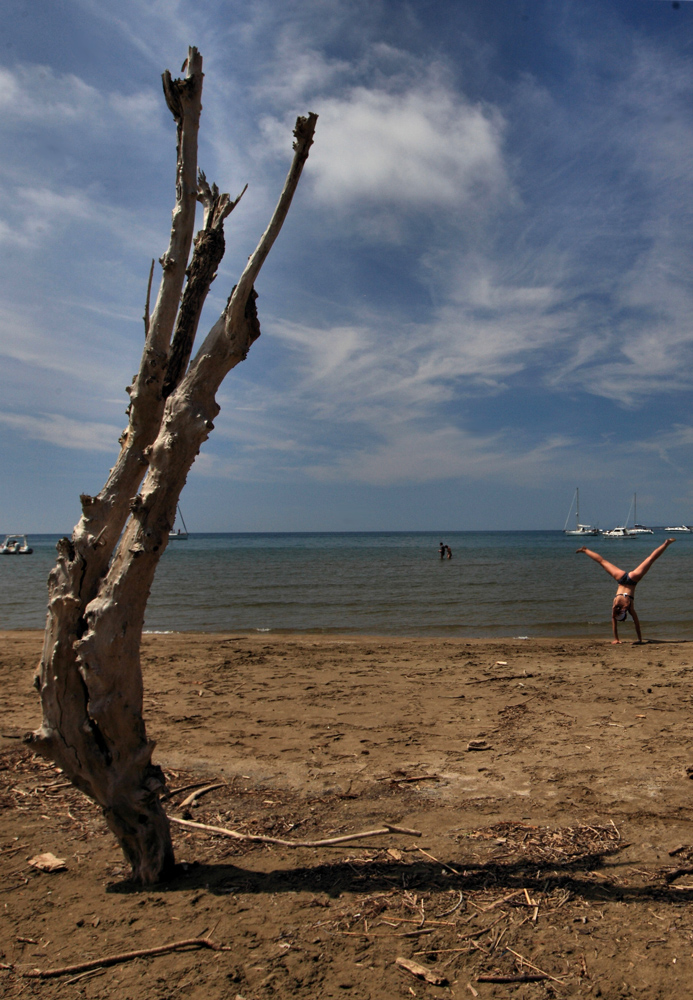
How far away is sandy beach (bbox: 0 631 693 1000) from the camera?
101 inches

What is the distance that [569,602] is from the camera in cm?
2044

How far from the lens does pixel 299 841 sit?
373 centimetres

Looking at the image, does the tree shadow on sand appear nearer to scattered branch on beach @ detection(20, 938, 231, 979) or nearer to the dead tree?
the dead tree

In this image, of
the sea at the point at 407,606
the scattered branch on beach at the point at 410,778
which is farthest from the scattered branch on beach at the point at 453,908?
the sea at the point at 407,606

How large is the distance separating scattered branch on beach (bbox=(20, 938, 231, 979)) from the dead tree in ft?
1.79

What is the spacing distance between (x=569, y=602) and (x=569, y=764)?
16.5 metres

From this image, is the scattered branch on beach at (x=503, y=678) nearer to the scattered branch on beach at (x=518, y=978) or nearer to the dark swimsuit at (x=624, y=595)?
the dark swimsuit at (x=624, y=595)

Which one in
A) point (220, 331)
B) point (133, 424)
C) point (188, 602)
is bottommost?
point (188, 602)

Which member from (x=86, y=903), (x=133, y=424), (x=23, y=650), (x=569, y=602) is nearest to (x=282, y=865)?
(x=86, y=903)

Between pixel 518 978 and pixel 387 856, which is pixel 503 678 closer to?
pixel 387 856

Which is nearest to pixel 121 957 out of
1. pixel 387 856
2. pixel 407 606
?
pixel 387 856

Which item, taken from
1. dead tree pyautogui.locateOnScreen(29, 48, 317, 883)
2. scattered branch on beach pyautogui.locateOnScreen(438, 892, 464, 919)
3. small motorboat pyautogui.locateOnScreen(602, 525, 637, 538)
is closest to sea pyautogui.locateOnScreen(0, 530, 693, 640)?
scattered branch on beach pyautogui.locateOnScreen(438, 892, 464, 919)

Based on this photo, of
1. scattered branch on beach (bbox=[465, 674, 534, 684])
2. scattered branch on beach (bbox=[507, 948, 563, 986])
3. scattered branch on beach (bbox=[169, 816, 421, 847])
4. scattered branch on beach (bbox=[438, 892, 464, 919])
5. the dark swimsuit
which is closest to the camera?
scattered branch on beach (bbox=[507, 948, 563, 986])

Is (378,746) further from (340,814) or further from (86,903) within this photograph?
(86,903)
